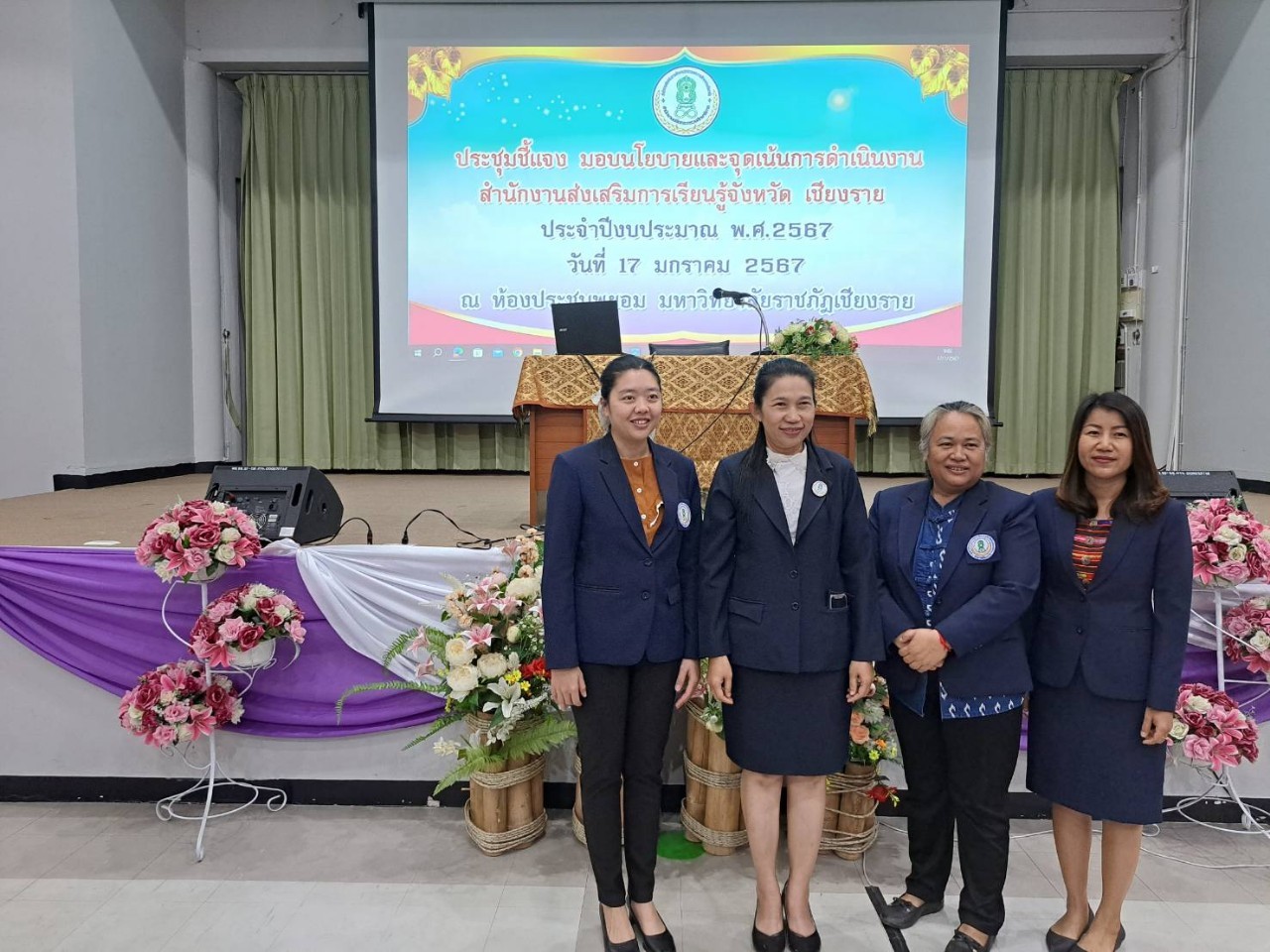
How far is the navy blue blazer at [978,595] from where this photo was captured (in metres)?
1.62

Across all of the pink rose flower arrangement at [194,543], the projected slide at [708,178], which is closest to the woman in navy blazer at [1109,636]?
the pink rose flower arrangement at [194,543]

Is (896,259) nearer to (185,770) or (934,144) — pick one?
(934,144)

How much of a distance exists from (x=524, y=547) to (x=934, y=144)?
464 cm

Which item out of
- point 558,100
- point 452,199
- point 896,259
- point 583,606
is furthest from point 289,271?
point 583,606

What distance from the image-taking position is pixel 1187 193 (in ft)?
19.0

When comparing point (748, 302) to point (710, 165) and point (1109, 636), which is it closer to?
point (710, 165)

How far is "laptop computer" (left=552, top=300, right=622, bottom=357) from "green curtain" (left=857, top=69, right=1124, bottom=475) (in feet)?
11.3

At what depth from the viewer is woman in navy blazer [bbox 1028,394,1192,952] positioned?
1.62 m

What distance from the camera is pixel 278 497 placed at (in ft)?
8.80

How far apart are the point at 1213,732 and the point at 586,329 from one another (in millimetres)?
2519

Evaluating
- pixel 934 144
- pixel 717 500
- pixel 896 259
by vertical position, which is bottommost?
pixel 717 500

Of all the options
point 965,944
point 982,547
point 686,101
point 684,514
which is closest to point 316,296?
point 686,101

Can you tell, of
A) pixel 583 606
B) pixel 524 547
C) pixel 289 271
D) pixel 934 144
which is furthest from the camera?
pixel 289 271

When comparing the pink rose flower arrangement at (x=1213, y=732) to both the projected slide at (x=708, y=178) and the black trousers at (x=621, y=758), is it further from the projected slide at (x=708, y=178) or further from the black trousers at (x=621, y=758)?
the projected slide at (x=708, y=178)
